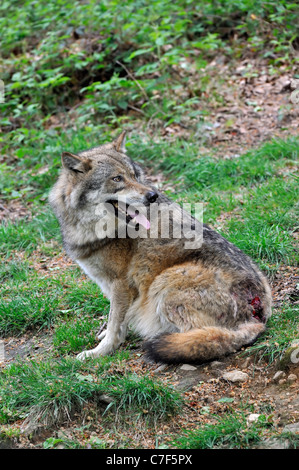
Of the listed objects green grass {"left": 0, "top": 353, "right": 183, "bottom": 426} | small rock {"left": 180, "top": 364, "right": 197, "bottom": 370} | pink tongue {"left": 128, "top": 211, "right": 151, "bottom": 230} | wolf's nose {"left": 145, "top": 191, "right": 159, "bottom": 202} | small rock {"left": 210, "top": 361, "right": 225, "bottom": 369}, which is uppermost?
wolf's nose {"left": 145, "top": 191, "right": 159, "bottom": 202}

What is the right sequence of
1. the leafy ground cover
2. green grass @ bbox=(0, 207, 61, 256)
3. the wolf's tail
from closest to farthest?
the leafy ground cover < the wolf's tail < green grass @ bbox=(0, 207, 61, 256)

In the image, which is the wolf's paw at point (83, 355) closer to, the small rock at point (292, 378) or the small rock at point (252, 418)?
the small rock at point (252, 418)

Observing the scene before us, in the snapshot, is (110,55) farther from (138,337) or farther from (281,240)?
(138,337)

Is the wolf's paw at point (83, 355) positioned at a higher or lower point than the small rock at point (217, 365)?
lower

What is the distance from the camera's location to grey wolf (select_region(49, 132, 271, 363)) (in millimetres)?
4145

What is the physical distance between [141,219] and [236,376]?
1677 mm

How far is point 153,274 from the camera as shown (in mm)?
4629

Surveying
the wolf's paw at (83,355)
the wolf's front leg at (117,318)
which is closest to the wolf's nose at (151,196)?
the wolf's front leg at (117,318)

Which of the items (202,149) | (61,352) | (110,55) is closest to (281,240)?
(61,352)

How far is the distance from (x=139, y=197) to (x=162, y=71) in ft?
19.2

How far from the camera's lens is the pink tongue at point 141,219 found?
4762mm

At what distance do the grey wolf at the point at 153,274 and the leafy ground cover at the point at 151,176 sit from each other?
0.23m

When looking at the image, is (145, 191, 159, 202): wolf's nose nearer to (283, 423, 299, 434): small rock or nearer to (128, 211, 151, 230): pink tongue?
(128, 211, 151, 230): pink tongue

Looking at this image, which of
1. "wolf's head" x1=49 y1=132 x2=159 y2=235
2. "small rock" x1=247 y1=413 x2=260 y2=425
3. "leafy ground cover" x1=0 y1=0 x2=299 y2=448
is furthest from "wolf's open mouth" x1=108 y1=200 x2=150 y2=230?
"small rock" x1=247 y1=413 x2=260 y2=425
